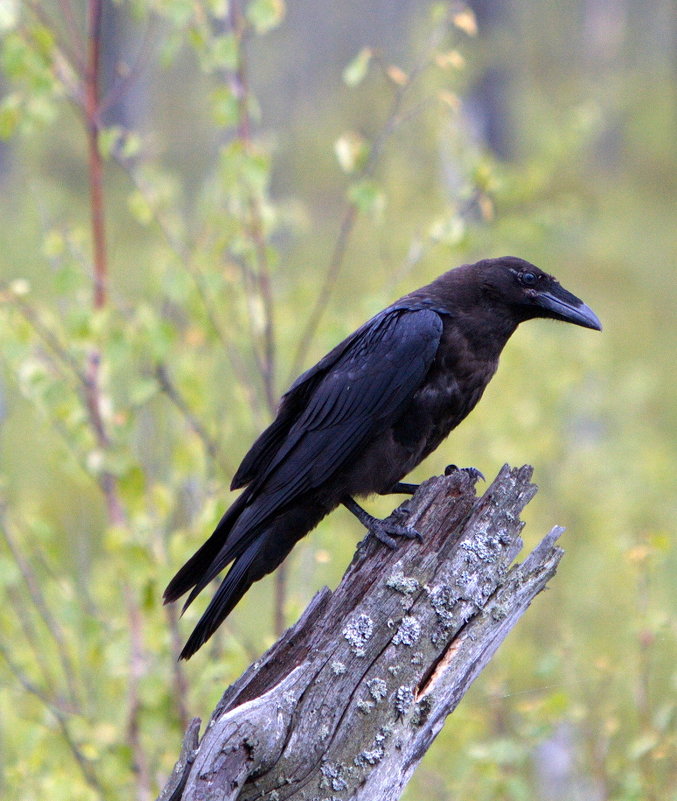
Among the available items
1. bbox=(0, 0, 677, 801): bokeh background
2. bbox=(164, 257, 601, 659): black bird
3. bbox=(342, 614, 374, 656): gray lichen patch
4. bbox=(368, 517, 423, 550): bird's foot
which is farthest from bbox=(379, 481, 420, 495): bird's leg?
bbox=(342, 614, 374, 656): gray lichen patch

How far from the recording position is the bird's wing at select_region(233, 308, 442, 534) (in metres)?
3.27

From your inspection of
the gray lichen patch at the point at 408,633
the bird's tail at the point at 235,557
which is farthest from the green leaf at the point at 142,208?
the gray lichen patch at the point at 408,633

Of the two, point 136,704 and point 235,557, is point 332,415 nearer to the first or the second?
point 235,557

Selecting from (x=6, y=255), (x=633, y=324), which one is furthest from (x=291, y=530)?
(x=633, y=324)

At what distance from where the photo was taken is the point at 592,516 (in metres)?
7.54

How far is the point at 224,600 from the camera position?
3.02 metres

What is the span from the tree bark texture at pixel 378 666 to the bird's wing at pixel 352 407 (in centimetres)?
64

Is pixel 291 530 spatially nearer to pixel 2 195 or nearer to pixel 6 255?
pixel 6 255

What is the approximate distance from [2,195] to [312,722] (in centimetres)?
1254

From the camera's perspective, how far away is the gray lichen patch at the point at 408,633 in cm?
237

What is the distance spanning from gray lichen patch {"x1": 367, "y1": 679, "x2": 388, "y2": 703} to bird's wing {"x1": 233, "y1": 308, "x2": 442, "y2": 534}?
3.23 ft

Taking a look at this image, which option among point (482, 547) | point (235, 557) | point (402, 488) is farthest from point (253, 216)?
point (482, 547)

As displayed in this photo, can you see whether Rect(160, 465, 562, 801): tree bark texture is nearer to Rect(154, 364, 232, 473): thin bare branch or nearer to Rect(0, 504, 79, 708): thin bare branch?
Rect(154, 364, 232, 473): thin bare branch

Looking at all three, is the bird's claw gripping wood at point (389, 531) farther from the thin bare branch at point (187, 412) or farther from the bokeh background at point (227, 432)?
the thin bare branch at point (187, 412)
